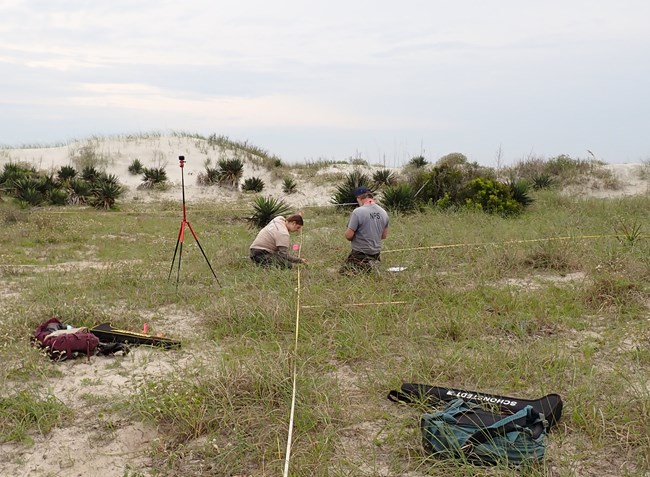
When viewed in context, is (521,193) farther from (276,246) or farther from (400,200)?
→ (276,246)

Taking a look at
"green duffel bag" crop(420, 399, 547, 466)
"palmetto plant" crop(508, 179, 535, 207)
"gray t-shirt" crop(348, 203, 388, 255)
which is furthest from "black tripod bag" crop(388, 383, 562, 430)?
"palmetto plant" crop(508, 179, 535, 207)

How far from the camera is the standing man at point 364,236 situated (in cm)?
701

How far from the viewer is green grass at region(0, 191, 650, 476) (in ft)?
10.6

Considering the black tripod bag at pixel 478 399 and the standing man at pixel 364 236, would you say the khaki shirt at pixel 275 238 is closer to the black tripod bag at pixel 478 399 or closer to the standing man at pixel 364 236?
the standing man at pixel 364 236

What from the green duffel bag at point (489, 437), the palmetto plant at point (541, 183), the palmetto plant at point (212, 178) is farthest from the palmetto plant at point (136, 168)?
the green duffel bag at point (489, 437)

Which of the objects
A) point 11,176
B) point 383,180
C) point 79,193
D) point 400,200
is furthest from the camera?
point 383,180

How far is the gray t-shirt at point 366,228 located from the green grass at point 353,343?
475 millimetres

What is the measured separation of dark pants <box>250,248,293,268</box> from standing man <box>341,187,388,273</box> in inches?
30.1

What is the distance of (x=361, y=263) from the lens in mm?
6977

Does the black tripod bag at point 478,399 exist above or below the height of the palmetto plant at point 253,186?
below

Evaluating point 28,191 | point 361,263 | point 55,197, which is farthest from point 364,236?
point 55,197

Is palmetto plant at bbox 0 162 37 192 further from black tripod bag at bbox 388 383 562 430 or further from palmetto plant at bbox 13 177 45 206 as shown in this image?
black tripod bag at bbox 388 383 562 430

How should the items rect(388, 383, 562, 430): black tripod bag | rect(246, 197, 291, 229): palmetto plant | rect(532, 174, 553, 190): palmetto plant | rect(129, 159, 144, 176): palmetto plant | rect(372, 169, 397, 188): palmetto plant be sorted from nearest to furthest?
rect(388, 383, 562, 430): black tripod bag < rect(246, 197, 291, 229): palmetto plant < rect(532, 174, 553, 190): palmetto plant < rect(372, 169, 397, 188): palmetto plant < rect(129, 159, 144, 176): palmetto plant

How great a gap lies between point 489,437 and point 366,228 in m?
4.19
